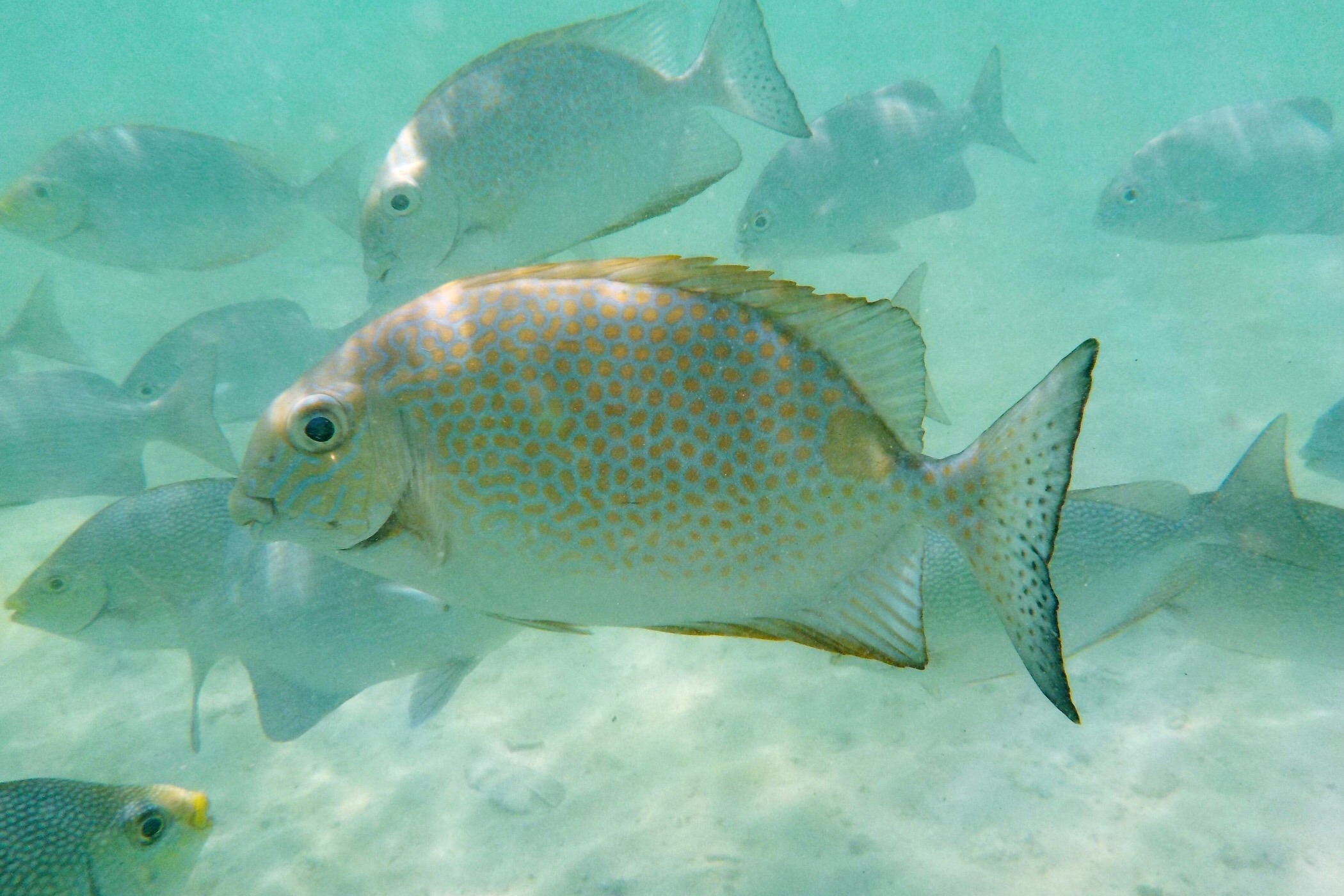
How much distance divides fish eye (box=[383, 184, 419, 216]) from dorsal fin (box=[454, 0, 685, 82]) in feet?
1.85

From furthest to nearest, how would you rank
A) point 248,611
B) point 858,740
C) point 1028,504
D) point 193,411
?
1. point 193,411
2. point 858,740
3. point 248,611
4. point 1028,504

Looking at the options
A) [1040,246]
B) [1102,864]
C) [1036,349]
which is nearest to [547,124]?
[1102,864]

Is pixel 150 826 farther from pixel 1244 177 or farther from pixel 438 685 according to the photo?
pixel 1244 177

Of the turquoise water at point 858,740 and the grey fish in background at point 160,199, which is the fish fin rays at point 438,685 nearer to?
the turquoise water at point 858,740

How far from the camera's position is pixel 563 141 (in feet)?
9.65

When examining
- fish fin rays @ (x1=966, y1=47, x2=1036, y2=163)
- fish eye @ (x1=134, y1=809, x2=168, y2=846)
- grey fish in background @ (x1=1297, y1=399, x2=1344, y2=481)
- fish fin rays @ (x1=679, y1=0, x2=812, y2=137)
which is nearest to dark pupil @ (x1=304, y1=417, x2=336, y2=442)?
fish eye @ (x1=134, y1=809, x2=168, y2=846)

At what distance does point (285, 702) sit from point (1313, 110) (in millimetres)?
9235

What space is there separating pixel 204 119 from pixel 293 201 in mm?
28337

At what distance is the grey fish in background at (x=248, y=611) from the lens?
318cm

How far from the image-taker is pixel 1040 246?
1406 cm

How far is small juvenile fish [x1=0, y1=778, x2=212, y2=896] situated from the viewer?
2107 mm

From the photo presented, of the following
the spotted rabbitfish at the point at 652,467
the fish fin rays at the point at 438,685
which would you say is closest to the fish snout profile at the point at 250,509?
the spotted rabbitfish at the point at 652,467

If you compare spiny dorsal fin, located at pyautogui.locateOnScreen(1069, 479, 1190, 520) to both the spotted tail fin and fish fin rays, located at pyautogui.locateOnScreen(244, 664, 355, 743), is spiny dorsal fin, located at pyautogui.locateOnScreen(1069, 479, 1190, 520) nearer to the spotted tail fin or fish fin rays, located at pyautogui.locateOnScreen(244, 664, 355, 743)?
the spotted tail fin

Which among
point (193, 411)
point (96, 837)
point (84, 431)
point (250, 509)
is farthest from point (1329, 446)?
point (84, 431)
